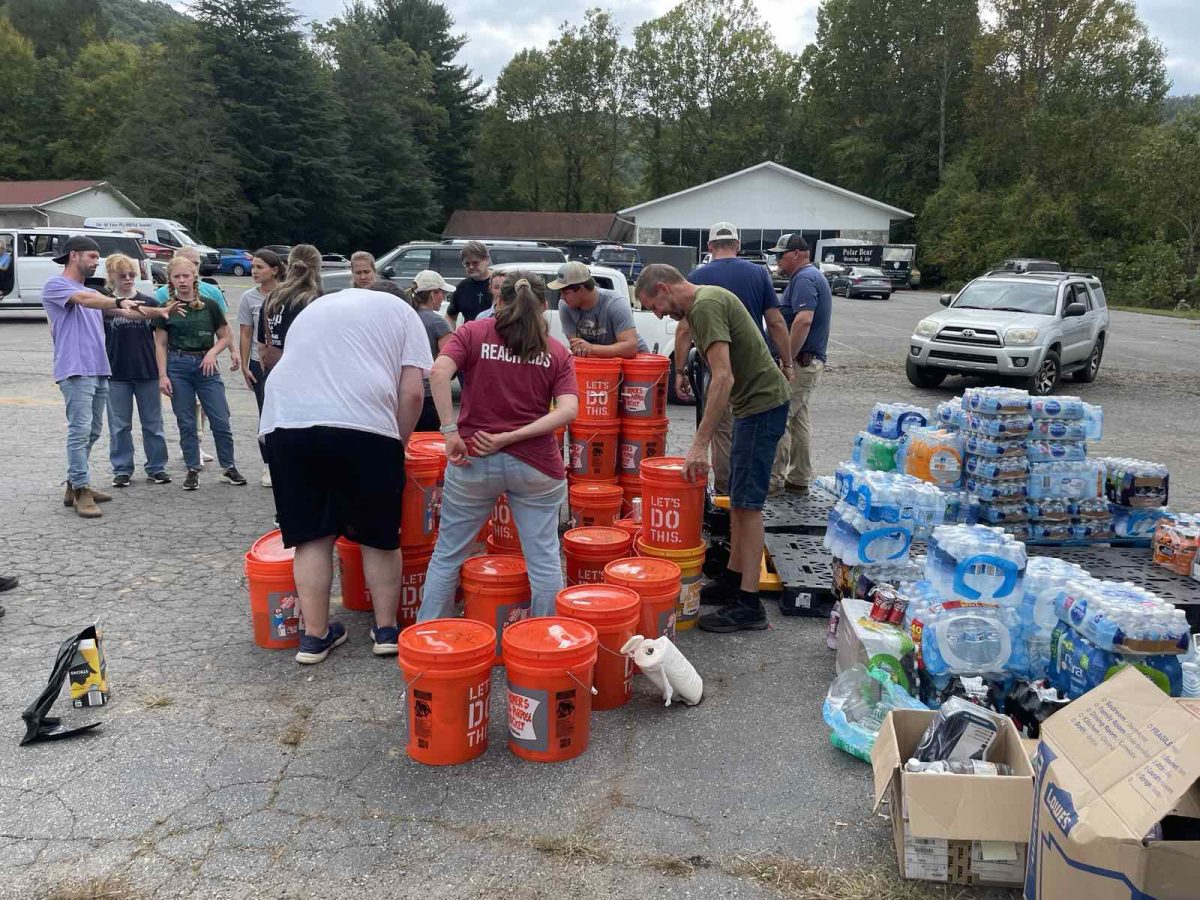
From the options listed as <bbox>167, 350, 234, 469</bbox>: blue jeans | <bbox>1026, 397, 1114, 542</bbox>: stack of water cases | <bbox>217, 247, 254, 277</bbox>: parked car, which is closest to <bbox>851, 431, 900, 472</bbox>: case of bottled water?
<bbox>1026, 397, 1114, 542</bbox>: stack of water cases

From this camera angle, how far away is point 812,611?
17.0 feet

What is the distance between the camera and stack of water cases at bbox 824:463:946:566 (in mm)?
4695

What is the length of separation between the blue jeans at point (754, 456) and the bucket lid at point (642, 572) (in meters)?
Answer: 0.58

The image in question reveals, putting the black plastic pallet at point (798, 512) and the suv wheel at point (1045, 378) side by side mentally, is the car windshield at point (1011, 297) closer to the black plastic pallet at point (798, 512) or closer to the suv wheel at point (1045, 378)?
the suv wheel at point (1045, 378)

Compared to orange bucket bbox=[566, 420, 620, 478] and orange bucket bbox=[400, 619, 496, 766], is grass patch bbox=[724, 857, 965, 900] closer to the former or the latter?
orange bucket bbox=[400, 619, 496, 766]

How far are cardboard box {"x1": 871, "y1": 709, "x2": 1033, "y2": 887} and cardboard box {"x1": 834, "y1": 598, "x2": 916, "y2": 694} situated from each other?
95 cm

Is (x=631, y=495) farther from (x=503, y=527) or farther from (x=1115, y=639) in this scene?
(x=1115, y=639)

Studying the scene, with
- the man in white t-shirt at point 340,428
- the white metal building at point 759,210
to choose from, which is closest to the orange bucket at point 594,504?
the man in white t-shirt at point 340,428

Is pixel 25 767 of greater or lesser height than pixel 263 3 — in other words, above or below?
below

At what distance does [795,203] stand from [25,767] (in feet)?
164

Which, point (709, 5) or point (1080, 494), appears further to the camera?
point (709, 5)

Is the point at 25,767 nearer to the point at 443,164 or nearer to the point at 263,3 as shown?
the point at 263,3

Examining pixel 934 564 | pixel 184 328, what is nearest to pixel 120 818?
pixel 934 564

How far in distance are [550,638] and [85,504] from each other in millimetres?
4836
